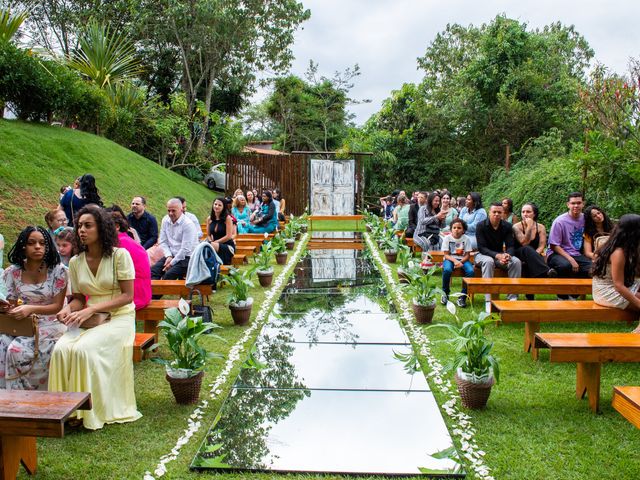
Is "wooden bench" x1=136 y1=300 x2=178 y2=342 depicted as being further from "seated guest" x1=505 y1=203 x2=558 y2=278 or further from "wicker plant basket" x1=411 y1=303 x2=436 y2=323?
"seated guest" x1=505 y1=203 x2=558 y2=278

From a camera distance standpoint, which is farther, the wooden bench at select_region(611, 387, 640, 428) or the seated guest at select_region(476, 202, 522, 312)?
the seated guest at select_region(476, 202, 522, 312)

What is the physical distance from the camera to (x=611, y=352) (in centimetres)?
385

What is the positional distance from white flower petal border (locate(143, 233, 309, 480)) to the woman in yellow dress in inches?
17.4

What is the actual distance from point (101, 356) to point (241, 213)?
325 inches

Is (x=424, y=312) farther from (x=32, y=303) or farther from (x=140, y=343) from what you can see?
(x=32, y=303)

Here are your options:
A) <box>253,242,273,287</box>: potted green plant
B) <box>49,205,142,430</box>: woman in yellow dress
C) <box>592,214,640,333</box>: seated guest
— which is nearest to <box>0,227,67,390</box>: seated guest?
<box>49,205,142,430</box>: woman in yellow dress

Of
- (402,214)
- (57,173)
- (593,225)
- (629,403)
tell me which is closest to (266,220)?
(402,214)

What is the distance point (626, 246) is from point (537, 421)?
6.63 feet

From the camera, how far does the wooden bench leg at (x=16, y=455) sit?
2.82 metres

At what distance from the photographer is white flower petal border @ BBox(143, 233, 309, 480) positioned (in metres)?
3.25

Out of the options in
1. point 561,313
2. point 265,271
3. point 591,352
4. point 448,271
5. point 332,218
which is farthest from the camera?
point 332,218

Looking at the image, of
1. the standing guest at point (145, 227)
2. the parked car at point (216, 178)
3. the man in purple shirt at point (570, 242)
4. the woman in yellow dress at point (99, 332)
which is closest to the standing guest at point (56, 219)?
the standing guest at point (145, 227)

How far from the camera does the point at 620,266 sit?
4742mm

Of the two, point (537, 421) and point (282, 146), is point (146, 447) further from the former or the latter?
point (282, 146)
